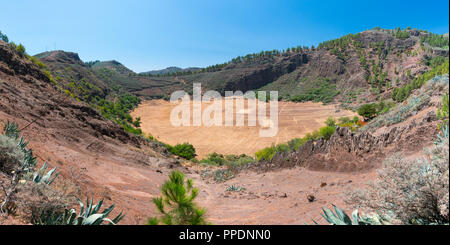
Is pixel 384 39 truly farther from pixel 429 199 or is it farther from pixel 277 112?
pixel 429 199

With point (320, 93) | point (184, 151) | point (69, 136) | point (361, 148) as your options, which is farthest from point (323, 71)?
point (69, 136)

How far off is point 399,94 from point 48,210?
5471 cm

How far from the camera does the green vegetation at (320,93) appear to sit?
2395 inches

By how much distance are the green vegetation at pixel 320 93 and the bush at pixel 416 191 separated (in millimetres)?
58521

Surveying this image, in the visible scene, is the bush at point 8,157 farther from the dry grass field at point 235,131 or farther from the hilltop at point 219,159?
the dry grass field at point 235,131

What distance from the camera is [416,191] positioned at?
2838 mm

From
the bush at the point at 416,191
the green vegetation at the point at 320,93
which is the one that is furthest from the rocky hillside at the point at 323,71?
the bush at the point at 416,191

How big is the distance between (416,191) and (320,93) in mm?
69791

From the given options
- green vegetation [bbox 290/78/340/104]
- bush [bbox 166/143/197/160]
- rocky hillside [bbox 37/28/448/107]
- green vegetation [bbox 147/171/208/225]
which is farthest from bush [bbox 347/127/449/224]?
green vegetation [bbox 290/78/340/104]

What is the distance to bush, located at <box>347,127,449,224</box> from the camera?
2.72m

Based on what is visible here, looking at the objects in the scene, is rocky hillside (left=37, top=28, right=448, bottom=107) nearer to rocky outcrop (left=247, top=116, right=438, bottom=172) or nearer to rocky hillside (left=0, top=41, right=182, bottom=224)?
rocky hillside (left=0, top=41, right=182, bottom=224)

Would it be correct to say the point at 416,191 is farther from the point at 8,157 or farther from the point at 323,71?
the point at 323,71

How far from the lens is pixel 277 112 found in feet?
165
